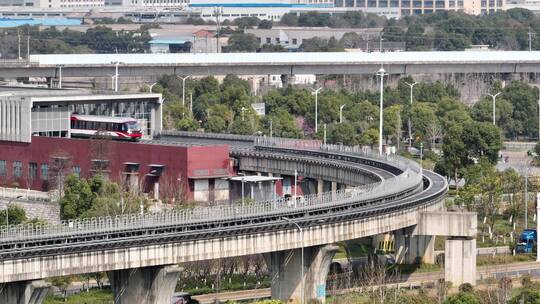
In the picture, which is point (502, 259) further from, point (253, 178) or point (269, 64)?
point (269, 64)

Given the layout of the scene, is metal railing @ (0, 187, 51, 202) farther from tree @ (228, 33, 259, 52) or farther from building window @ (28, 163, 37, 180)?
tree @ (228, 33, 259, 52)

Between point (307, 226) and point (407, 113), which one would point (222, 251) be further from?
point (407, 113)

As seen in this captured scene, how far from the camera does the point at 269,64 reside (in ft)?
399

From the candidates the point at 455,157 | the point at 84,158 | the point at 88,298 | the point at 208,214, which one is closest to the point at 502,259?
the point at 208,214

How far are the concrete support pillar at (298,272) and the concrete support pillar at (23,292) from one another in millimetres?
8895

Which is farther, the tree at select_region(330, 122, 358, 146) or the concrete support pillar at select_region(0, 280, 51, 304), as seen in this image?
the tree at select_region(330, 122, 358, 146)

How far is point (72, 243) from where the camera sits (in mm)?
45781

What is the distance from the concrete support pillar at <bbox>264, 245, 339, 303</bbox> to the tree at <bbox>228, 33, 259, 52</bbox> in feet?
384

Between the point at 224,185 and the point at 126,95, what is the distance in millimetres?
10721

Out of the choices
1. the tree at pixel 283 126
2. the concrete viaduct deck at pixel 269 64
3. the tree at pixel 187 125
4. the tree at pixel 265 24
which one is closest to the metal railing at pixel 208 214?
the tree at pixel 283 126

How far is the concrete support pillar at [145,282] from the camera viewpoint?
4734 centimetres

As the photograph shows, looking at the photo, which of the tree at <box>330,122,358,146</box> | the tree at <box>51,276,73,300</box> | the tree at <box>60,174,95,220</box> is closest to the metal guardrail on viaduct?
the tree at <box>51,276,73,300</box>

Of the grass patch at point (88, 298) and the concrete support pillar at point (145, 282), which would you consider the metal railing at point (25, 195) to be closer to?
the grass patch at point (88, 298)

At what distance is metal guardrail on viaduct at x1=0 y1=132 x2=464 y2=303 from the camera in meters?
45.1
